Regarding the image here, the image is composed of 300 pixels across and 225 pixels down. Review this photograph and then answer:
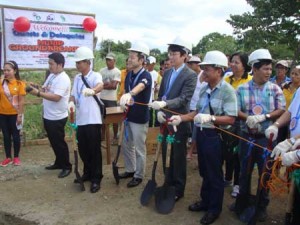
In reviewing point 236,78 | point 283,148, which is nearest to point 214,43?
point 236,78

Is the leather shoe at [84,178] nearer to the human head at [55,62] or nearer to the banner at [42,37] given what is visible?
the human head at [55,62]

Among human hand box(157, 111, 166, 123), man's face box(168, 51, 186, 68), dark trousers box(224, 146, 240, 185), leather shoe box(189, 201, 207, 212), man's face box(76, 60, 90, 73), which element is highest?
man's face box(168, 51, 186, 68)

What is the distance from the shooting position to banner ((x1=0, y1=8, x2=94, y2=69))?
21.9 feet

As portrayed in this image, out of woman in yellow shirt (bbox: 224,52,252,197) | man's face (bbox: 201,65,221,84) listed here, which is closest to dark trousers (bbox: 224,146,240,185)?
woman in yellow shirt (bbox: 224,52,252,197)

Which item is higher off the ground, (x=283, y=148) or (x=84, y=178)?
(x=283, y=148)

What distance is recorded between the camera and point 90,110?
469 cm

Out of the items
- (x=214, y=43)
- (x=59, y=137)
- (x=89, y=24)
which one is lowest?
(x=59, y=137)

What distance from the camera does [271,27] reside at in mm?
11211

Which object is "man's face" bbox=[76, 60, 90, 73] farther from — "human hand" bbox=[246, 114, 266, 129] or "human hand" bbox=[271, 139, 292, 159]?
"human hand" bbox=[271, 139, 292, 159]

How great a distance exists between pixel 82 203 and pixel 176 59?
222 centimetres

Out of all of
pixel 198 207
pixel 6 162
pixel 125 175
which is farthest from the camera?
pixel 6 162

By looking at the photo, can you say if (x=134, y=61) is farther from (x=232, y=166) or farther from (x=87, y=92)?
(x=232, y=166)

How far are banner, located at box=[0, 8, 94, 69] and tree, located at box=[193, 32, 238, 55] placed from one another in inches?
A: 740

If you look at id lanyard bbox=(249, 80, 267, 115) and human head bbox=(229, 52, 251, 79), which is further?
human head bbox=(229, 52, 251, 79)
